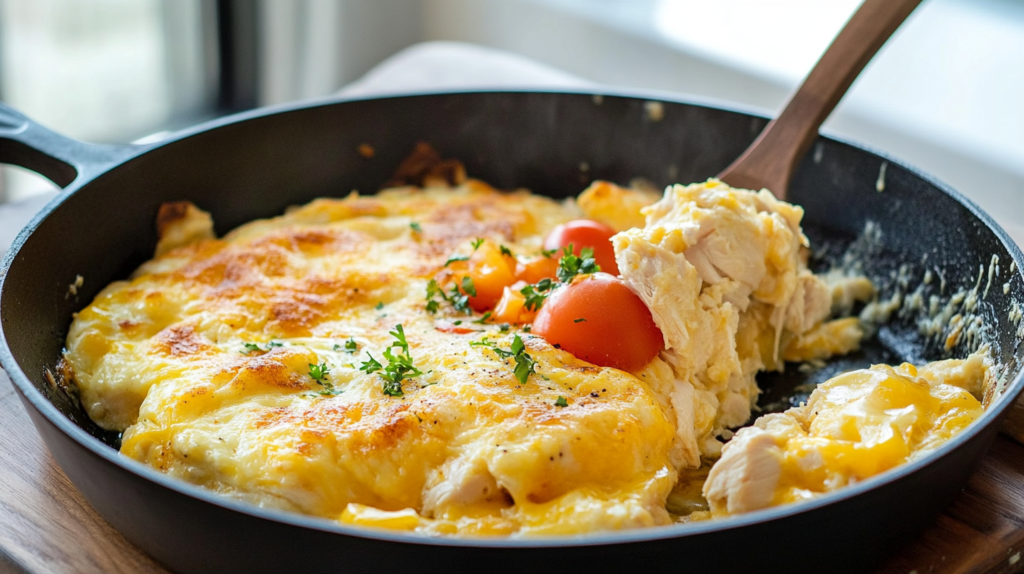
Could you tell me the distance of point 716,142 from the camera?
11.4 ft

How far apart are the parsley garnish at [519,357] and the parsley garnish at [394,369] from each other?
0.21 m

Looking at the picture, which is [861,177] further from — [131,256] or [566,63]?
[566,63]

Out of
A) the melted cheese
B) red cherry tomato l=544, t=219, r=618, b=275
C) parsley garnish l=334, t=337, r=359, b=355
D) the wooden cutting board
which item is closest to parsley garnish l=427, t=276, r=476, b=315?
parsley garnish l=334, t=337, r=359, b=355

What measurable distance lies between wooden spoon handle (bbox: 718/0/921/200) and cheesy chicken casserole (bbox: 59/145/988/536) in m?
0.34

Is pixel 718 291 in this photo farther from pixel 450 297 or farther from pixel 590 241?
pixel 450 297

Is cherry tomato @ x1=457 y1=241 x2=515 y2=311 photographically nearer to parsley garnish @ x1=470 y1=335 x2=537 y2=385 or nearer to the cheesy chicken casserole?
the cheesy chicken casserole

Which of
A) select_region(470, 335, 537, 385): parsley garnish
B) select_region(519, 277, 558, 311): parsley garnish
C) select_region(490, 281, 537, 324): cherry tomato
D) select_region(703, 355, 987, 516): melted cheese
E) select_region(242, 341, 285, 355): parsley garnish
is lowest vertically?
select_region(242, 341, 285, 355): parsley garnish

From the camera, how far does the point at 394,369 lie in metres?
2.21

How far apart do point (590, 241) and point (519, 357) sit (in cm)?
77

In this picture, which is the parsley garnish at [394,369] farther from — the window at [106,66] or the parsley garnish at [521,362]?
the window at [106,66]

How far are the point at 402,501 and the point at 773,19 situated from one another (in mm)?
4675

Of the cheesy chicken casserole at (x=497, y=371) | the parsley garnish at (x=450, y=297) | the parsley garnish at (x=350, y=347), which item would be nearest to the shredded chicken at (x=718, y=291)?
the cheesy chicken casserole at (x=497, y=371)

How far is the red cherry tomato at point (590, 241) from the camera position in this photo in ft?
9.41

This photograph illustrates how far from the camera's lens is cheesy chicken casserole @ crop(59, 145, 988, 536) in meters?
1.92
